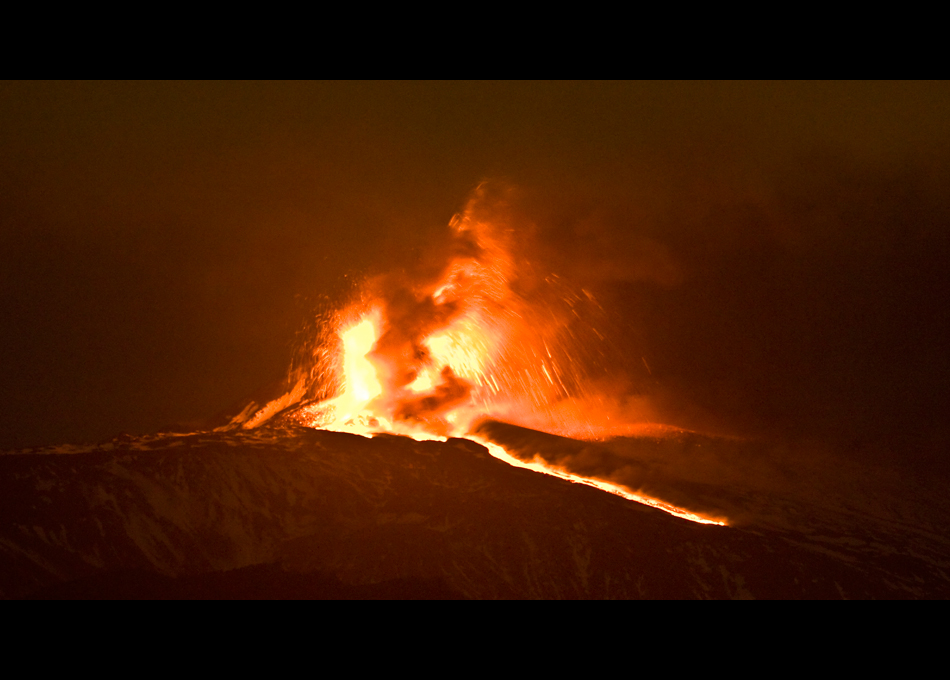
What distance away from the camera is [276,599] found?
21.2 feet

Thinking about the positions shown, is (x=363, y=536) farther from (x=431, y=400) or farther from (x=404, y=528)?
(x=431, y=400)

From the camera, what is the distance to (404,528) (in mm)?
7996

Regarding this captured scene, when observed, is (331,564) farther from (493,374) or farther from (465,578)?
(493,374)

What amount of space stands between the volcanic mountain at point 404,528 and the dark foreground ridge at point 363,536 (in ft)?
0.07

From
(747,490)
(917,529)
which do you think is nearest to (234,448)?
(747,490)

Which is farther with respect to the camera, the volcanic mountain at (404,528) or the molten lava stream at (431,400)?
the molten lava stream at (431,400)

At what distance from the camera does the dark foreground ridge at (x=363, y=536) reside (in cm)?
720

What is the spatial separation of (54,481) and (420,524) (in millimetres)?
4204

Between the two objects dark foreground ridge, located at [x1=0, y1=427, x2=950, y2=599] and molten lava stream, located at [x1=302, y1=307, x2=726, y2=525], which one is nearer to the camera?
dark foreground ridge, located at [x1=0, y1=427, x2=950, y2=599]

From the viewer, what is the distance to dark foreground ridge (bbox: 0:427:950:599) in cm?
720

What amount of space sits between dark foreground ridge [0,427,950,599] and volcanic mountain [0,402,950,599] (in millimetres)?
20

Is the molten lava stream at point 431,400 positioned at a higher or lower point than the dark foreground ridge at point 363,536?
higher

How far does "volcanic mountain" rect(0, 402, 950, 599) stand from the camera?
725 centimetres

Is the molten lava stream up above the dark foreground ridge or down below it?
above
